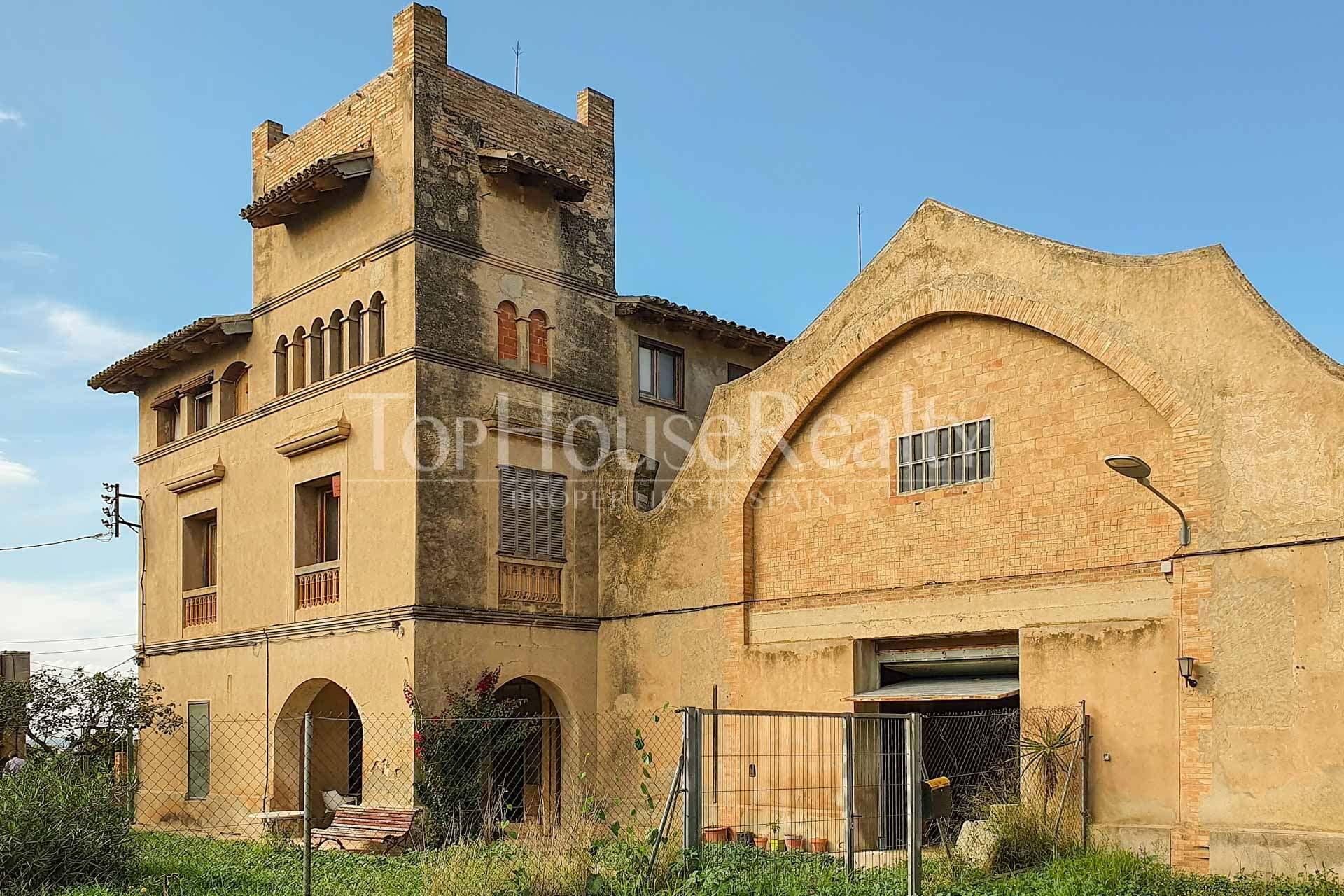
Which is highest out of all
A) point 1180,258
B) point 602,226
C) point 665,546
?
point 602,226

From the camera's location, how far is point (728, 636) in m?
19.9

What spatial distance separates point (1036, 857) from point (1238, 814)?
2136mm

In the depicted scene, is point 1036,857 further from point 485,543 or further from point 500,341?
point 500,341

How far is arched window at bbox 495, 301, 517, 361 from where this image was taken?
69.2 feet

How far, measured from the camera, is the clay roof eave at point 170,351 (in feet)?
77.2

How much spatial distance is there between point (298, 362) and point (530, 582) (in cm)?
558

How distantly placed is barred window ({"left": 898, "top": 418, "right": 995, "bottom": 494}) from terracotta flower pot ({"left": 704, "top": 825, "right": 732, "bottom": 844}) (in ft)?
17.5

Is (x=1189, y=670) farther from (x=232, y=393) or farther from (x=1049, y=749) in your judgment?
(x=232, y=393)

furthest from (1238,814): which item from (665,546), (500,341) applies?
(500,341)

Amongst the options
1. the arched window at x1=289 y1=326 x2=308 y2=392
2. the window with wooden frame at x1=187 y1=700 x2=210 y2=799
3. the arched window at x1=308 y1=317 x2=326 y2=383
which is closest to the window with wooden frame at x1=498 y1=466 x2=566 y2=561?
the arched window at x1=308 y1=317 x2=326 y2=383

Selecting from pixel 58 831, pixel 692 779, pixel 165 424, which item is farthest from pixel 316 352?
pixel 692 779

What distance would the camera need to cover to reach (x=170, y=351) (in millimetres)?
24828

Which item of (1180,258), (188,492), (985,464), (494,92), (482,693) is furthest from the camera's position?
(188,492)

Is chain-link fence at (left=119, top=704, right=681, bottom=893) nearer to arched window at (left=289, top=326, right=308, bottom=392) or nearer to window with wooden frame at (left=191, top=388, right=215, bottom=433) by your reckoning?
window with wooden frame at (left=191, top=388, right=215, bottom=433)
